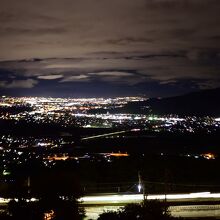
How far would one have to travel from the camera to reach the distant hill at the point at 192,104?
109525 millimetres

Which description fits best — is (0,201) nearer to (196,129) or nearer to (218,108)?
(196,129)

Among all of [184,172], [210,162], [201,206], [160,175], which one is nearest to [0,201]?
[201,206]

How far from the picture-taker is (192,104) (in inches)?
4636

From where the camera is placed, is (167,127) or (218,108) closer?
(167,127)

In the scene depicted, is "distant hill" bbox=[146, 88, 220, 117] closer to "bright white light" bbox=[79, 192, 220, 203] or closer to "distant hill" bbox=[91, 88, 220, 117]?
"distant hill" bbox=[91, 88, 220, 117]

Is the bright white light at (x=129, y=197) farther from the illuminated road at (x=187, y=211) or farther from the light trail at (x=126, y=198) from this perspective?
the illuminated road at (x=187, y=211)

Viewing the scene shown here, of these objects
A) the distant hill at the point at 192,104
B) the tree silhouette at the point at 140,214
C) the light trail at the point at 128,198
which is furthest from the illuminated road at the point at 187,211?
the distant hill at the point at 192,104

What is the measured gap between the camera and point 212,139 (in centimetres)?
6906

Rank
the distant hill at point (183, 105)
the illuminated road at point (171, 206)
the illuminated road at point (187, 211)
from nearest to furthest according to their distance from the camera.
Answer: the illuminated road at point (187, 211), the illuminated road at point (171, 206), the distant hill at point (183, 105)

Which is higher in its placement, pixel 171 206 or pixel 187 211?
pixel 171 206

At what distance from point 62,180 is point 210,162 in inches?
1156

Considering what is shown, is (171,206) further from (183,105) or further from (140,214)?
(183,105)

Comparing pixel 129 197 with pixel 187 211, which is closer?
pixel 187 211

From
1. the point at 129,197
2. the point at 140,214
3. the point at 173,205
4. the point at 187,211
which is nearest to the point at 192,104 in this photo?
the point at 129,197
